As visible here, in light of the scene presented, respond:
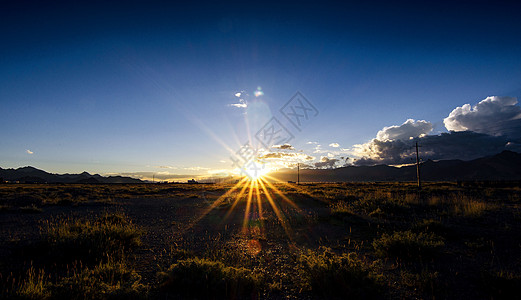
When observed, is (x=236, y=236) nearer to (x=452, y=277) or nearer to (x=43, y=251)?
(x=43, y=251)

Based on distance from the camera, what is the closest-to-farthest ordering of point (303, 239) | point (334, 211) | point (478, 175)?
point (303, 239), point (334, 211), point (478, 175)

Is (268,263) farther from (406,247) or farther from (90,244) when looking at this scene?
(90,244)

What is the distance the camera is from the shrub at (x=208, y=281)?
420cm

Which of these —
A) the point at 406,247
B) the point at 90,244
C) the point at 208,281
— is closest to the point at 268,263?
the point at 208,281

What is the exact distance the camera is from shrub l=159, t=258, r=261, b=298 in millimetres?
4203

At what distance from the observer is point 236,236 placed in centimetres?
891

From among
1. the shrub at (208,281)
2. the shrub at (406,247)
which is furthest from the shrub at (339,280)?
the shrub at (406,247)

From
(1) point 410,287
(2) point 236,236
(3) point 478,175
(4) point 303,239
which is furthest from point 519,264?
(3) point 478,175

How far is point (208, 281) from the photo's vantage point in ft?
14.2

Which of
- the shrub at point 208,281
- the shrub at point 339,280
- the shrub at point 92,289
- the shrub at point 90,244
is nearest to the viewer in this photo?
the shrub at point 92,289

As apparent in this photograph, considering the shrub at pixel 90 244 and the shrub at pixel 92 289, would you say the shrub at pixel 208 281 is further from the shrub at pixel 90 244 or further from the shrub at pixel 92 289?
the shrub at pixel 90 244

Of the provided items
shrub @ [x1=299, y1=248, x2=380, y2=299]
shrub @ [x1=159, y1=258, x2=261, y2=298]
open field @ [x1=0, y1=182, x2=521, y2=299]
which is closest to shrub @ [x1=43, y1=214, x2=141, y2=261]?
open field @ [x1=0, y1=182, x2=521, y2=299]

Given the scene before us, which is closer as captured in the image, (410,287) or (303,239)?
(410,287)

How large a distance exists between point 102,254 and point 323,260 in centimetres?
527
